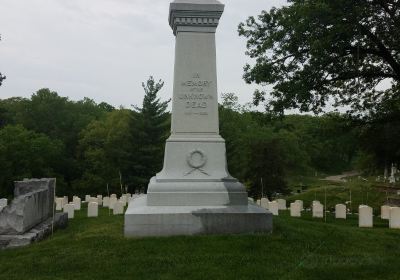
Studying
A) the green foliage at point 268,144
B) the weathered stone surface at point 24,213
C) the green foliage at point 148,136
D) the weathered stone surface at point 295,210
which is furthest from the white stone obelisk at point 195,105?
the green foliage at point 148,136

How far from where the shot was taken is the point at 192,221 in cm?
856

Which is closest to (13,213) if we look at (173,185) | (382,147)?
(173,185)

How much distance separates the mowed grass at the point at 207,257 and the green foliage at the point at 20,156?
2732 centimetres

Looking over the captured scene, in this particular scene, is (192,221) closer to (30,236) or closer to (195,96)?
(195,96)

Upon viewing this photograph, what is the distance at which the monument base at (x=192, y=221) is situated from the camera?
8.47 m

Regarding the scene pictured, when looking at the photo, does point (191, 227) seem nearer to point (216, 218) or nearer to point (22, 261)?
point (216, 218)

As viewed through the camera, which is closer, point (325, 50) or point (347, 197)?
point (325, 50)

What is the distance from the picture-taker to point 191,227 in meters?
8.54

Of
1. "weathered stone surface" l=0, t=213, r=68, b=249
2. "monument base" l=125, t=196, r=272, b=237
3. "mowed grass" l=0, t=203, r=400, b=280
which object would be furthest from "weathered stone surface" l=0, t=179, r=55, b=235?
"monument base" l=125, t=196, r=272, b=237

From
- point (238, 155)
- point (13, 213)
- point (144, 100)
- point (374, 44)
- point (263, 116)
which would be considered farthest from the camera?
point (144, 100)

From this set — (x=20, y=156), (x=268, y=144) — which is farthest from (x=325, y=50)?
(x=20, y=156)

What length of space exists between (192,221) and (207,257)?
134cm

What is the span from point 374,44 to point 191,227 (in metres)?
9.71

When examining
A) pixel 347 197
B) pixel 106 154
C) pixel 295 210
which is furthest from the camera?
pixel 106 154
